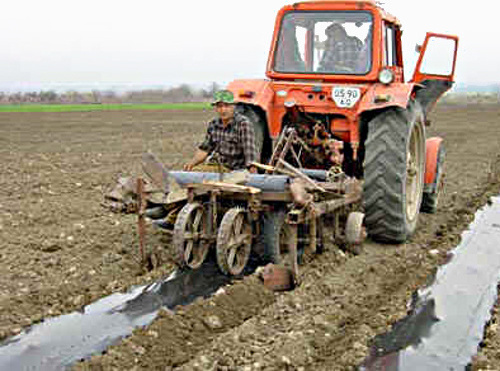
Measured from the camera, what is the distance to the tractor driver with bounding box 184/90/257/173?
19.3 feet

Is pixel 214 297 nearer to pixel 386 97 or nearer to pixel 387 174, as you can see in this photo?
pixel 387 174

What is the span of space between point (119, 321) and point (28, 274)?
1.22 metres

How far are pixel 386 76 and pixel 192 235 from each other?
250 cm

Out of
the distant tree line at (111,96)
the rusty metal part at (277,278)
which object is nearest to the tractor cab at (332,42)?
the rusty metal part at (277,278)

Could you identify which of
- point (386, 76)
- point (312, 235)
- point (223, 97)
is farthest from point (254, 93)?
point (312, 235)

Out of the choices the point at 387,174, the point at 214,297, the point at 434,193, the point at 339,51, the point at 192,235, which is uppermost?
the point at 339,51

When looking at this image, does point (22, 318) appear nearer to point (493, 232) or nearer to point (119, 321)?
point (119, 321)

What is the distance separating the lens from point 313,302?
4449 millimetres

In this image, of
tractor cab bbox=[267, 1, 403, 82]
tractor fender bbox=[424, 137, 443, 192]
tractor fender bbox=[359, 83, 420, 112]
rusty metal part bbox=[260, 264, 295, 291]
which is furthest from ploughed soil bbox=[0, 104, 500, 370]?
tractor cab bbox=[267, 1, 403, 82]

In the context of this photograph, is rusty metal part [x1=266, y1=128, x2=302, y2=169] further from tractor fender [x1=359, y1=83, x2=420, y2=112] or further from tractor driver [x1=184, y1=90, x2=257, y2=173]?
tractor fender [x1=359, y1=83, x2=420, y2=112]

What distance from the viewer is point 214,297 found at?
14.5 feet

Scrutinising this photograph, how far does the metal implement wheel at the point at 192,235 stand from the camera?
4762mm

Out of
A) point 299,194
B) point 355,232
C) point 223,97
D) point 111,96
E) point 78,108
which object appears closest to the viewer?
point 299,194

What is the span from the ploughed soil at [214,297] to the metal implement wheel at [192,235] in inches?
11.1
